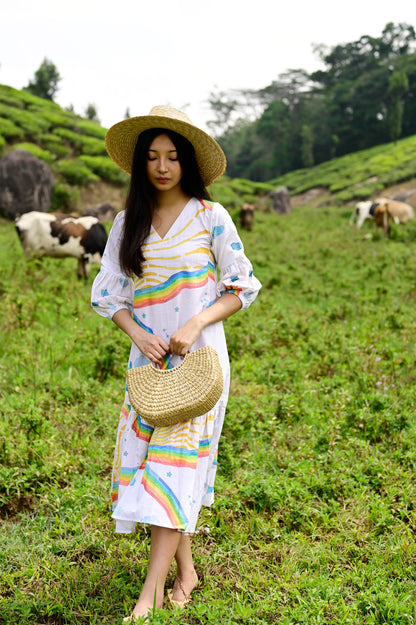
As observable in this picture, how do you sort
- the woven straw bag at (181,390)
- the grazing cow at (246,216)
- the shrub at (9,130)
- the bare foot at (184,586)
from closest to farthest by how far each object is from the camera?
1. the woven straw bag at (181,390)
2. the bare foot at (184,586)
3. the grazing cow at (246,216)
4. the shrub at (9,130)

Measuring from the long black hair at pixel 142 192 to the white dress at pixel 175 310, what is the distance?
0.04 meters

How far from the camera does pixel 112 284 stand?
218 cm

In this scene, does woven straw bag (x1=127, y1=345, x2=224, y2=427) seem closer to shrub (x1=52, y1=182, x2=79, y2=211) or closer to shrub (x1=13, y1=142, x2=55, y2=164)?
shrub (x1=52, y1=182, x2=79, y2=211)

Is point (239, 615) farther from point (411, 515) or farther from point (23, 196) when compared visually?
point (23, 196)

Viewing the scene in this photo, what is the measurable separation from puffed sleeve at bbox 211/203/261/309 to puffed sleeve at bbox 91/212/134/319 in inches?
15.0

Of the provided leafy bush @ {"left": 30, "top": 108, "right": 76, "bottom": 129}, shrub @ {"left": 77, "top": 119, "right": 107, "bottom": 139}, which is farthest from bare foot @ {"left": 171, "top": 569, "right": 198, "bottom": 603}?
shrub @ {"left": 77, "top": 119, "right": 107, "bottom": 139}

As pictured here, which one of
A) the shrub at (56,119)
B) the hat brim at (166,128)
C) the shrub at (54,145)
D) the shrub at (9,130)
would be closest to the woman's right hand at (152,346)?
the hat brim at (166,128)

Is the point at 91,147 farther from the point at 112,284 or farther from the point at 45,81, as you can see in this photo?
the point at 112,284

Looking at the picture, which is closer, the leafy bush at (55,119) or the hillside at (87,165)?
the hillside at (87,165)

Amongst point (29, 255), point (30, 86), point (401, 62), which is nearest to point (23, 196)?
point (29, 255)

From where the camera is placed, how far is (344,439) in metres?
3.39

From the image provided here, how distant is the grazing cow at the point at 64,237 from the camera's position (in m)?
7.40

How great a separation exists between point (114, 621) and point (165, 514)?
0.56 metres

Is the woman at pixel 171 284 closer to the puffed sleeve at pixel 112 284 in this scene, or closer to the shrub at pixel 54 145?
the puffed sleeve at pixel 112 284
